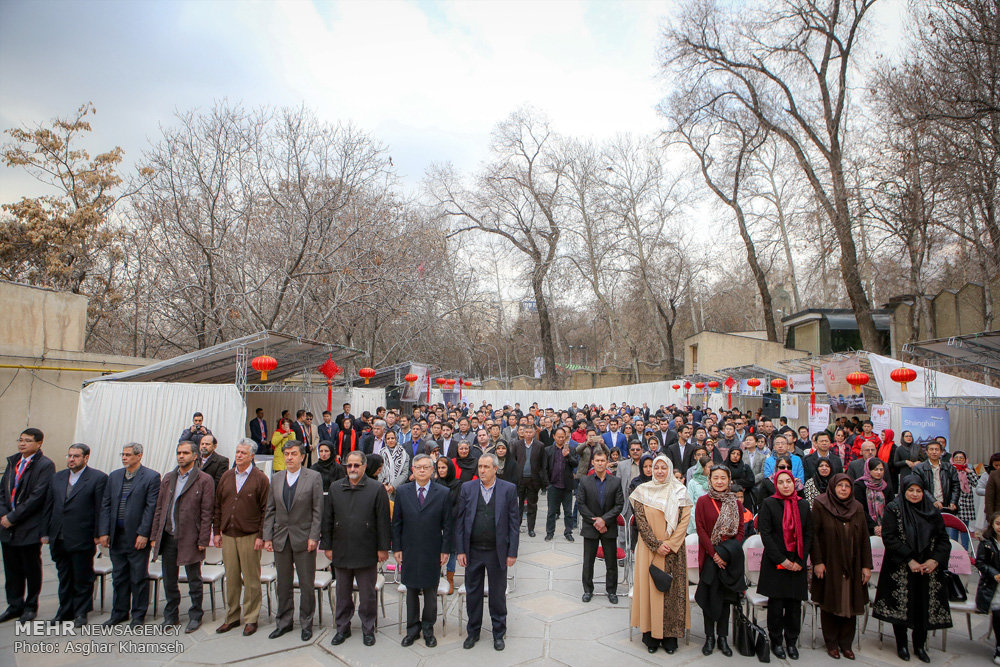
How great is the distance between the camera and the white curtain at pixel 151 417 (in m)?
10.3

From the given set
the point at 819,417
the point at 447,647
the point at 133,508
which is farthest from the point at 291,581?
the point at 819,417

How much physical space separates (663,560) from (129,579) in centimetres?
479

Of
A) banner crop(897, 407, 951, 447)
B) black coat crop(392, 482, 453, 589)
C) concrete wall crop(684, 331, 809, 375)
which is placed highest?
concrete wall crop(684, 331, 809, 375)

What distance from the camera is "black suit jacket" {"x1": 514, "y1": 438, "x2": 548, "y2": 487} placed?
9.27 m

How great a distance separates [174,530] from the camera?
17.5 ft

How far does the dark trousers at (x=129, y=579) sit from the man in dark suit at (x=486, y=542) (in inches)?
113

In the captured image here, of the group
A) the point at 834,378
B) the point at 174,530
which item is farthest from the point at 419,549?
the point at 834,378

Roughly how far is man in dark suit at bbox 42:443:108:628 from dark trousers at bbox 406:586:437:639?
2.98 m

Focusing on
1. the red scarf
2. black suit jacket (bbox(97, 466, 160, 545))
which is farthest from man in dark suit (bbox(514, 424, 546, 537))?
black suit jacket (bbox(97, 466, 160, 545))

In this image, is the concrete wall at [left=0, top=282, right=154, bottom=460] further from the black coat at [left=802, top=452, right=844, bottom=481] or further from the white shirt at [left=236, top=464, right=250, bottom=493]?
the black coat at [left=802, top=452, right=844, bottom=481]

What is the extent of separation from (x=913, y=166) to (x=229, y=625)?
16.2m

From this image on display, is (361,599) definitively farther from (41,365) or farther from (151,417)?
(41,365)

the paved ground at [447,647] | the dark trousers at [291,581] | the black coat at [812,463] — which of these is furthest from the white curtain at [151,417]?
the black coat at [812,463]

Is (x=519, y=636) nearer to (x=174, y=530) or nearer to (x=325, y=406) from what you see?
(x=174, y=530)
